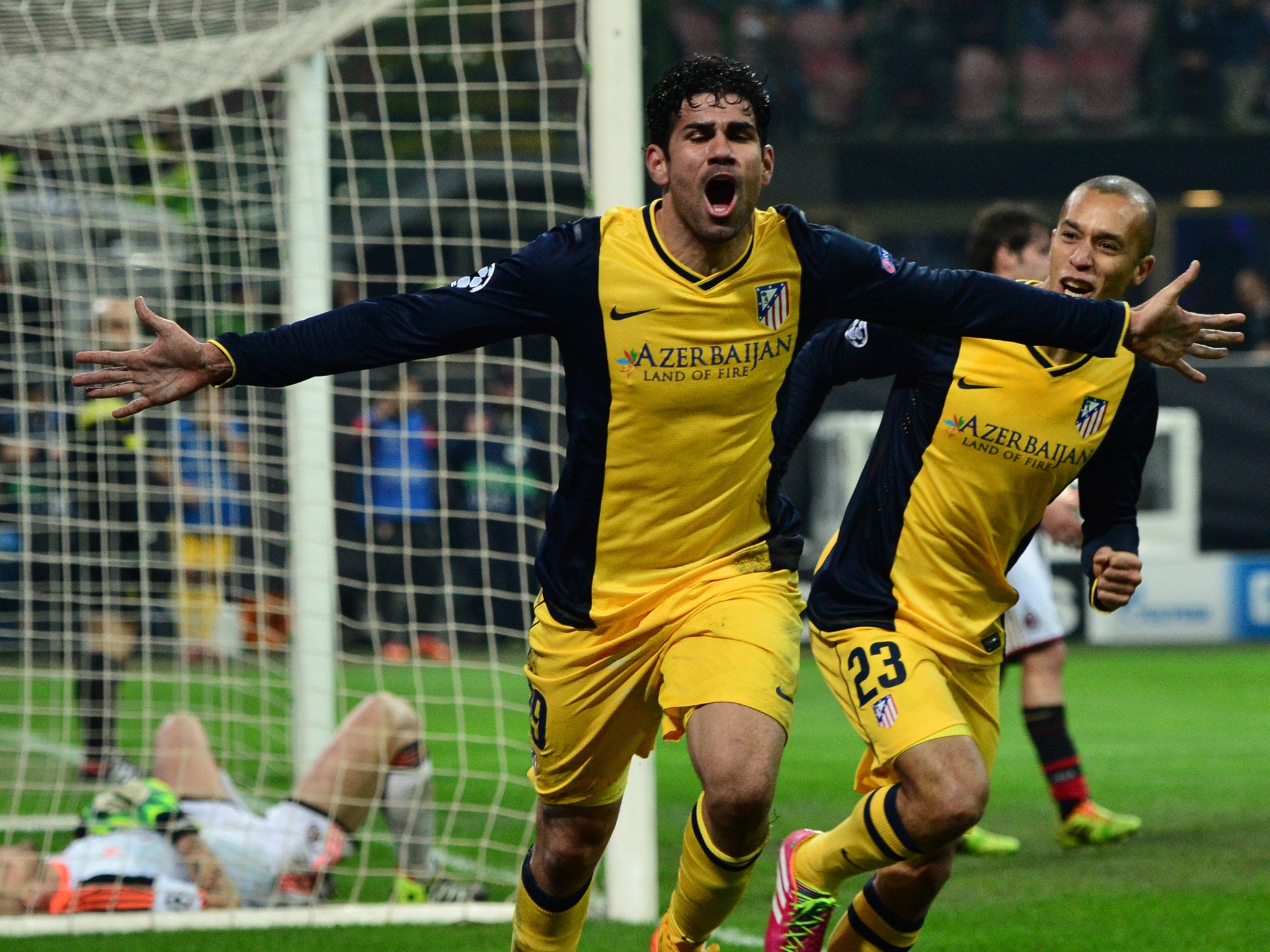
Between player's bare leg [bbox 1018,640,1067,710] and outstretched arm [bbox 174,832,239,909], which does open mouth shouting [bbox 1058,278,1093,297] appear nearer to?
player's bare leg [bbox 1018,640,1067,710]

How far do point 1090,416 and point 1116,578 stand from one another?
0.45m

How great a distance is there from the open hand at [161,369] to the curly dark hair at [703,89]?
1.15 metres

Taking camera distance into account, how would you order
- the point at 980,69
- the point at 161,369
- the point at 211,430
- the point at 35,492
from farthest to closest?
the point at 980,69 < the point at 35,492 < the point at 211,430 < the point at 161,369

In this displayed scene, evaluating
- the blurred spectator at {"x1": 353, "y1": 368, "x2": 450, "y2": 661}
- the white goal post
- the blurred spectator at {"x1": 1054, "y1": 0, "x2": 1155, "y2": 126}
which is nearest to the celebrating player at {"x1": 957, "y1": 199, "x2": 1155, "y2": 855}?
the white goal post

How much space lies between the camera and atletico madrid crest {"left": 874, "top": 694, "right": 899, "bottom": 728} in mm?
3949

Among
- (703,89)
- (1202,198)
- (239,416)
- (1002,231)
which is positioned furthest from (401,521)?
(1202,198)

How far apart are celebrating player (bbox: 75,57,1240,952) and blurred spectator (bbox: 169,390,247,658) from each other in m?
3.89

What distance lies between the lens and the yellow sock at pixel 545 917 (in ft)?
13.5

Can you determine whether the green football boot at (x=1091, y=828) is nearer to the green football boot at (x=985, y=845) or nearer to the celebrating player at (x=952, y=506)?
the green football boot at (x=985, y=845)

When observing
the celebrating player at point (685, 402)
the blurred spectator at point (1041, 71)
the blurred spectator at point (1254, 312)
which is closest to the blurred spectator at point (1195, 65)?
the blurred spectator at point (1041, 71)

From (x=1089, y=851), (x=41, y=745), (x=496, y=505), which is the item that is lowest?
(x=41, y=745)

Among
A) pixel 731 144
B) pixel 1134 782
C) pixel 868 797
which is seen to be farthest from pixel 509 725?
pixel 731 144

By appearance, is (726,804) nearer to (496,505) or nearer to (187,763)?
(187,763)

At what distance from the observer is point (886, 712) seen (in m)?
3.97
